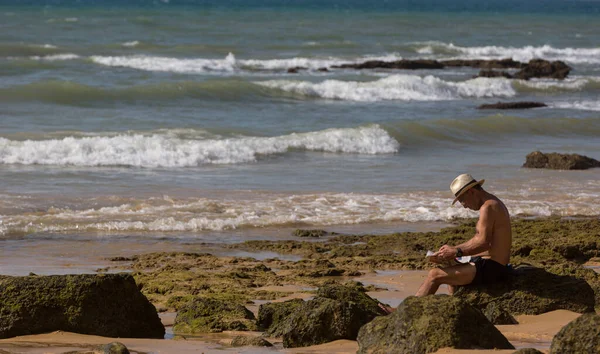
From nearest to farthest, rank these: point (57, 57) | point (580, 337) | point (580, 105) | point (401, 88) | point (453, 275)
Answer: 1. point (580, 337)
2. point (453, 275)
3. point (580, 105)
4. point (401, 88)
5. point (57, 57)

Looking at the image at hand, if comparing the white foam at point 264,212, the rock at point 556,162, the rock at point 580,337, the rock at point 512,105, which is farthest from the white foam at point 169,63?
the rock at point 580,337

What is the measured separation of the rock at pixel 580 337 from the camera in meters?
4.78

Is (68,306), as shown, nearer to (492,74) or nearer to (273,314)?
(273,314)

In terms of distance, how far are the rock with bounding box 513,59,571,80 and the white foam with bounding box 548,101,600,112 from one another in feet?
19.8

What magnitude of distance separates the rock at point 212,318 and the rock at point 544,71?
29.5m

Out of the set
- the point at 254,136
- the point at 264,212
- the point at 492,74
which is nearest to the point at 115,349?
the point at 264,212

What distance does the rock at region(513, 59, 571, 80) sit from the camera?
3525cm

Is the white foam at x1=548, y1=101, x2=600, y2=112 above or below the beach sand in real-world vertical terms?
below

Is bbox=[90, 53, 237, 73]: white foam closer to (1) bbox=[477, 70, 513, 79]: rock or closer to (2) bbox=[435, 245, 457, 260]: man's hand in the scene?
(1) bbox=[477, 70, 513, 79]: rock

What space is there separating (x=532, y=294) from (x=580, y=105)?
73.7ft

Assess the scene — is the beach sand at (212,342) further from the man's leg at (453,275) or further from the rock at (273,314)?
the man's leg at (453,275)

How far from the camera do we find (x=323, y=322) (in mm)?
6242

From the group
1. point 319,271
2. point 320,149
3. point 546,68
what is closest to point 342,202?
point 319,271

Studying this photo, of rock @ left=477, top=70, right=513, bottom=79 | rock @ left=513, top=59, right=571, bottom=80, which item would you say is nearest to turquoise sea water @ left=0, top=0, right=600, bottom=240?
rock @ left=513, top=59, right=571, bottom=80
